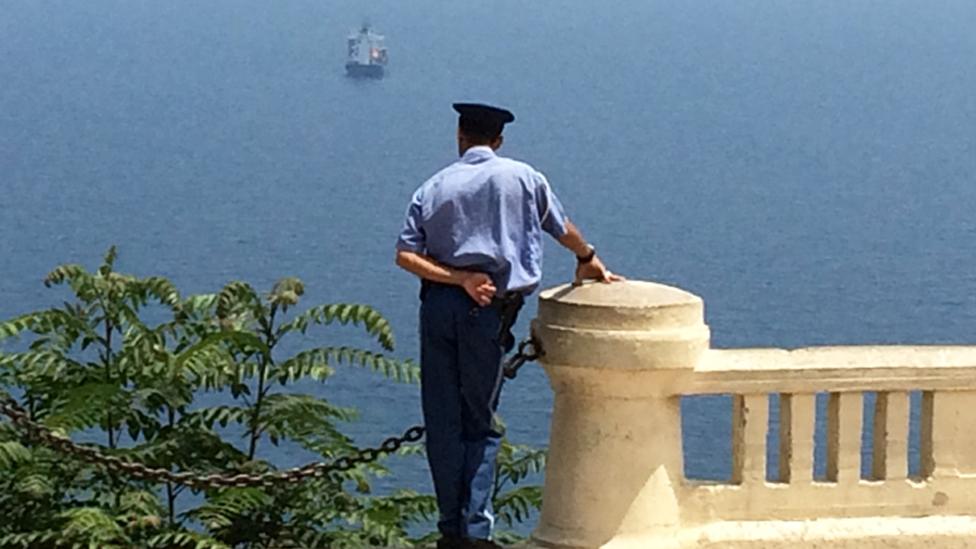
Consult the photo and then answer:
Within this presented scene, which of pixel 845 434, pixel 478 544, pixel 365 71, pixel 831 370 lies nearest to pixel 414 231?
pixel 478 544

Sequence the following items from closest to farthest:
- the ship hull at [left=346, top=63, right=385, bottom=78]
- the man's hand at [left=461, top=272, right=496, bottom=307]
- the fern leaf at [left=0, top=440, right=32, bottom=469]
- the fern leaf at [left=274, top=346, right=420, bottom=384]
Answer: the man's hand at [left=461, top=272, right=496, bottom=307], the fern leaf at [left=0, top=440, right=32, bottom=469], the fern leaf at [left=274, top=346, right=420, bottom=384], the ship hull at [left=346, top=63, right=385, bottom=78]

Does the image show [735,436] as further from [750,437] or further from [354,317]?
[354,317]

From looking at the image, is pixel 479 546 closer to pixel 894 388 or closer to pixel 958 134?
pixel 894 388

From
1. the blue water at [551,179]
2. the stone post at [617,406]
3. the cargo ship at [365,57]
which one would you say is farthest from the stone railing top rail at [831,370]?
the cargo ship at [365,57]

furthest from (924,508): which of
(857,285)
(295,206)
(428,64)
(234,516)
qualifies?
(428,64)

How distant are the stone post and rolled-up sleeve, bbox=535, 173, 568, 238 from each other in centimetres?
26

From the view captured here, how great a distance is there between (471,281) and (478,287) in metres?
0.03

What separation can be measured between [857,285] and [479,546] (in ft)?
154

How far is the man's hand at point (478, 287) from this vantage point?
7578 millimetres

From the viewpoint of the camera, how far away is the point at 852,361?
26.0ft

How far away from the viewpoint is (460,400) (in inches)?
308

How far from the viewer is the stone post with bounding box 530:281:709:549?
7.73m

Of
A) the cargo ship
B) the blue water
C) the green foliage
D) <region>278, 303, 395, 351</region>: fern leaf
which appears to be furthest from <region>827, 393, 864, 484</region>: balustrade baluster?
the cargo ship

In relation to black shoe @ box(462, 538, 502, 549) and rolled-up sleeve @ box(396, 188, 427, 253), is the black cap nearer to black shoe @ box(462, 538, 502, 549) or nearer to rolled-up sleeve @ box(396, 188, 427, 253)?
rolled-up sleeve @ box(396, 188, 427, 253)
